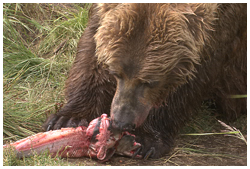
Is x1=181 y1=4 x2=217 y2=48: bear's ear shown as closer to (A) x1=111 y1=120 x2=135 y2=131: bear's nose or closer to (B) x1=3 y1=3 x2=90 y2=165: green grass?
(A) x1=111 y1=120 x2=135 y2=131: bear's nose

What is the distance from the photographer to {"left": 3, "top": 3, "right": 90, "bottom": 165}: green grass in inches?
189

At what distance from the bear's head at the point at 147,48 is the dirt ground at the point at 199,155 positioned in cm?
→ 49

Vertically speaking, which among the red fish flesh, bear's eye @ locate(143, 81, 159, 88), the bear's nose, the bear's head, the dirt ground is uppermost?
the bear's head

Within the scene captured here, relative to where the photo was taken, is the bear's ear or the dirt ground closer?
the bear's ear

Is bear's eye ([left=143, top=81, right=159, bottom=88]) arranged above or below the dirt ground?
above

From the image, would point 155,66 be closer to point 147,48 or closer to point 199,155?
point 147,48

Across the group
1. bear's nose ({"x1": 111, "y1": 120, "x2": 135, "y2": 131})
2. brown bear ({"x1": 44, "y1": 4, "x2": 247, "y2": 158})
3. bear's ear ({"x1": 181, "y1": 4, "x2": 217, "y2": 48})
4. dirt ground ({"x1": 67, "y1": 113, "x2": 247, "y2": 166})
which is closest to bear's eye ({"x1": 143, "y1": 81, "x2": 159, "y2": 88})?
brown bear ({"x1": 44, "y1": 4, "x2": 247, "y2": 158})

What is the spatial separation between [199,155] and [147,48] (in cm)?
141

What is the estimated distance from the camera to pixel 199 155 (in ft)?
14.6

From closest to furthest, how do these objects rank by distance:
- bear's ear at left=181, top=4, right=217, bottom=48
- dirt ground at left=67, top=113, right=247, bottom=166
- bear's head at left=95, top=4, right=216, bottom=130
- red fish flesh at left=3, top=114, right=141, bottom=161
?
1. bear's head at left=95, top=4, right=216, bottom=130
2. bear's ear at left=181, top=4, right=217, bottom=48
3. red fish flesh at left=3, top=114, right=141, bottom=161
4. dirt ground at left=67, top=113, right=247, bottom=166

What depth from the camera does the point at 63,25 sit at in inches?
256

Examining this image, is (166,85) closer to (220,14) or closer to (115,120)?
(115,120)

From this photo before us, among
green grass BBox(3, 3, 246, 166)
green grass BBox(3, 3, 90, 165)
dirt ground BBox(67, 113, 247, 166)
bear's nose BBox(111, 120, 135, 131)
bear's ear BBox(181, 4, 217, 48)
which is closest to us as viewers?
Answer: bear's ear BBox(181, 4, 217, 48)

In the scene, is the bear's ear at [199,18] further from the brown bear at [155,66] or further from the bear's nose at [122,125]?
the bear's nose at [122,125]
